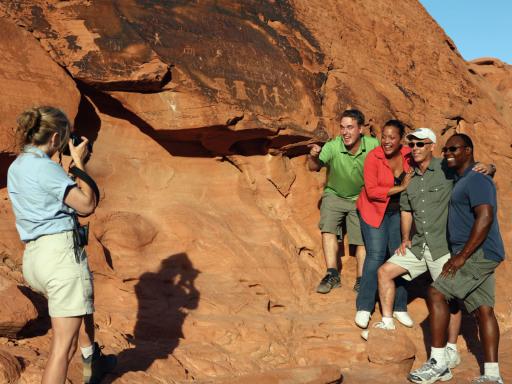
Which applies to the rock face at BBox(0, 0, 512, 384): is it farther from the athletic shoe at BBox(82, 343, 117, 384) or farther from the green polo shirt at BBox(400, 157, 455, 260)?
the green polo shirt at BBox(400, 157, 455, 260)

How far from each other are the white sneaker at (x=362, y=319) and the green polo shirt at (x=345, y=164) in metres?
1.12

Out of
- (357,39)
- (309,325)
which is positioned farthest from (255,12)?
(309,325)

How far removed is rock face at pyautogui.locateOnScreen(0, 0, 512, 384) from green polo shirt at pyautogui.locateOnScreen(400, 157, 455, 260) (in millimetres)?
918

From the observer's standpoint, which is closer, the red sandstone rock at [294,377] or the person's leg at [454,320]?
the red sandstone rock at [294,377]

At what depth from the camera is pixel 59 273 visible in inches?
135

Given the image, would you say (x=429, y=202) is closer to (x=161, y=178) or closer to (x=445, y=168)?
(x=445, y=168)

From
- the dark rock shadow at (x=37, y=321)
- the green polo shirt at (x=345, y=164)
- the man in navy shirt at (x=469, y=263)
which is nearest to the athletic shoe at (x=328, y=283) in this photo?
the green polo shirt at (x=345, y=164)

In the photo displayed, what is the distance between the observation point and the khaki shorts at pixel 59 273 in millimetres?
3422

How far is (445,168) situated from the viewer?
564cm

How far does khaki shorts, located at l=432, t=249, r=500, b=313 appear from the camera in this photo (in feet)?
16.9

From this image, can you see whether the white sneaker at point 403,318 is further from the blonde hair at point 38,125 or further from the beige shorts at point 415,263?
the blonde hair at point 38,125

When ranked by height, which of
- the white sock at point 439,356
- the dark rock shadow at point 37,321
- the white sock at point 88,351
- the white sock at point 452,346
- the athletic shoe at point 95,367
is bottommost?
the dark rock shadow at point 37,321

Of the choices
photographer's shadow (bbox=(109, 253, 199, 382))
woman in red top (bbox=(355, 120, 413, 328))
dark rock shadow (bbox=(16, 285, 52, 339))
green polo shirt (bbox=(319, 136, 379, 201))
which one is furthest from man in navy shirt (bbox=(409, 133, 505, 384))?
dark rock shadow (bbox=(16, 285, 52, 339))

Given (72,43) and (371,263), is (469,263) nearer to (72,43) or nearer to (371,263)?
(371,263)
